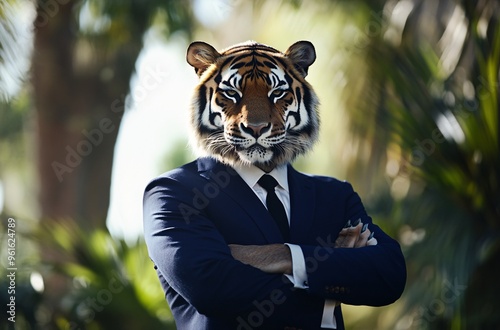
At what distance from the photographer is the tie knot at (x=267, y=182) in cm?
294

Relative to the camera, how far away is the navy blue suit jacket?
2.73 meters

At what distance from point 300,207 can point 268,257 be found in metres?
0.23

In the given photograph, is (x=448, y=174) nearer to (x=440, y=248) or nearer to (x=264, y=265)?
(x=440, y=248)

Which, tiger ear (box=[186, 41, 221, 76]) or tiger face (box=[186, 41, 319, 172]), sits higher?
tiger ear (box=[186, 41, 221, 76])

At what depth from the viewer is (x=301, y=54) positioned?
301 centimetres

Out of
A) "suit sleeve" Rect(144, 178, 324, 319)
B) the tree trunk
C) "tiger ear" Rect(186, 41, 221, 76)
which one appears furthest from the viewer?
the tree trunk

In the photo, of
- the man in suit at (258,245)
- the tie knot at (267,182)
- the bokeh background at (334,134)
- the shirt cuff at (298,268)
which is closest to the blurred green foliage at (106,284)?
the bokeh background at (334,134)

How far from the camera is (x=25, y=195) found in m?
27.3

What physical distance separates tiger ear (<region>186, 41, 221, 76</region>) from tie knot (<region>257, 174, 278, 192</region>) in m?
0.43

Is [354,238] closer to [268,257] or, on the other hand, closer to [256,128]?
[268,257]

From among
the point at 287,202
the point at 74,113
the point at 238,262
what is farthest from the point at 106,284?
the point at 238,262

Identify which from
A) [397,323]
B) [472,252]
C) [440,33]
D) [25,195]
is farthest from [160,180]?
[25,195]

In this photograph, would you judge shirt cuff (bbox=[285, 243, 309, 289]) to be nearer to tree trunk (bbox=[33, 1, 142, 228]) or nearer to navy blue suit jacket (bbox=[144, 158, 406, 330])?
navy blue suit jacket (bbox=[144, 158, 406, 330])

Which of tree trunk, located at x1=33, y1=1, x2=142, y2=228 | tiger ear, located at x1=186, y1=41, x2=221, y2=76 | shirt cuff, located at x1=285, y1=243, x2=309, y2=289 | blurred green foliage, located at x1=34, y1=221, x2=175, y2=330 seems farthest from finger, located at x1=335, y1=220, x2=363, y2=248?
tree trunk, located at x1=33, y1=1, x2=142, y2=228
